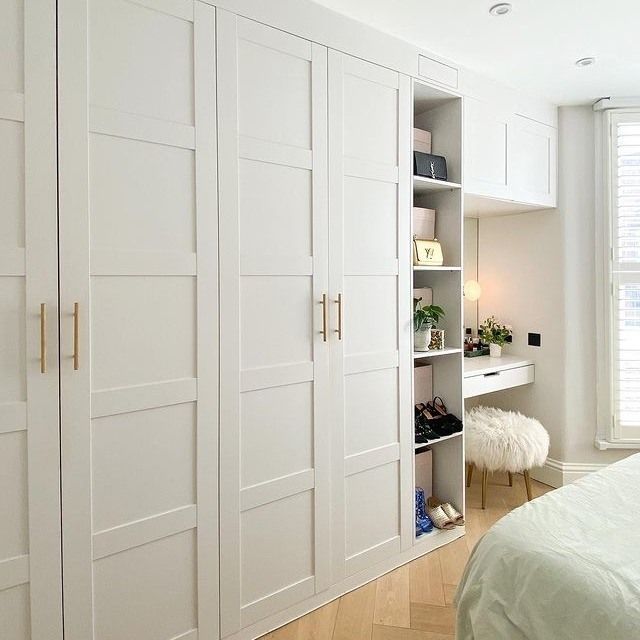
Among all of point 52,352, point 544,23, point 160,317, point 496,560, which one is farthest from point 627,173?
point 52,352

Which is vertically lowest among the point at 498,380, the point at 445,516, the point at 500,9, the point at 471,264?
the point at 445,516

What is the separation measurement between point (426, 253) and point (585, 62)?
1.34m

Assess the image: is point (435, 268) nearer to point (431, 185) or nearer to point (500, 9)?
point (431, 185)

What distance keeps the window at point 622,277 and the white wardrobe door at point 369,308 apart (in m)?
1.63

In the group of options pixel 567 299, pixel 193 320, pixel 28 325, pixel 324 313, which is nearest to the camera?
pixel 28 325

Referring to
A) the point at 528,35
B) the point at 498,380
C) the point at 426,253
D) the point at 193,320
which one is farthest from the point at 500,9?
the point at 498,380

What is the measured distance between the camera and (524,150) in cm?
320

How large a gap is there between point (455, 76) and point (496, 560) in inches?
92.3

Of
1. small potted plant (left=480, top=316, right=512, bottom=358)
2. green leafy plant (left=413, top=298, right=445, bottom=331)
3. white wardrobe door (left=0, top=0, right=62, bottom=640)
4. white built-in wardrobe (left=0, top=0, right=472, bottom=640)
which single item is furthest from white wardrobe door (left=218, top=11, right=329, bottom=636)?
small potted plant (left=480, top=316, right=512, bottom=358)

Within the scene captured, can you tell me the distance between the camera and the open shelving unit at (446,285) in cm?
277

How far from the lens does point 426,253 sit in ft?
8.93

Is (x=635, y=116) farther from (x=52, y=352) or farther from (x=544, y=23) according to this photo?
(x=52, y=352)

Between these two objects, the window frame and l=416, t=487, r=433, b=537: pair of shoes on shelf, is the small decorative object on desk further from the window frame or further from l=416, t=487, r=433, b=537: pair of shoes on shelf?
the window frame

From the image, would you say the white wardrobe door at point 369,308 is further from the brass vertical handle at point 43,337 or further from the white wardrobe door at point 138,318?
the brass vertical handle at point 43,337
